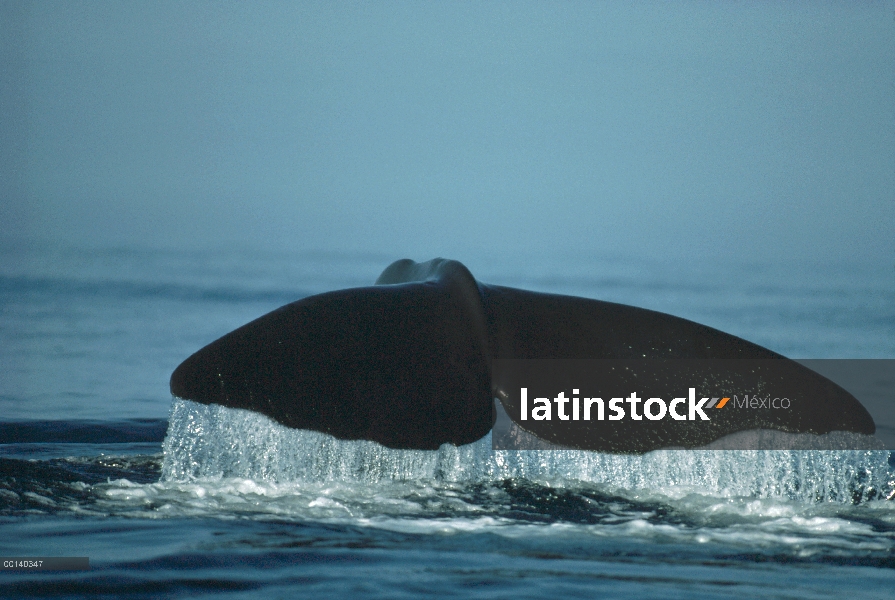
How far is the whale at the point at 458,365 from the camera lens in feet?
15.3

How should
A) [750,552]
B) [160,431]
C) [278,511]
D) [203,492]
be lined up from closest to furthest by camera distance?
[750,552] < [278,511] < [203,492] < [160,431]

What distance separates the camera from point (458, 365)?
4.99 meters

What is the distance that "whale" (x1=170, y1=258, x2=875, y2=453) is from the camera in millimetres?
4664

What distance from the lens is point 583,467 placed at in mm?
5840

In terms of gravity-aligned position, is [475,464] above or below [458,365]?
below

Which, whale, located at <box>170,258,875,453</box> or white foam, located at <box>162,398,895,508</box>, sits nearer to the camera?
whale, located at <box>170,258,875,453</box>

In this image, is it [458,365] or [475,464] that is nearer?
[458,365]

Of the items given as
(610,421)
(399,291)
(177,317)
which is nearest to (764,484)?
(610,421)

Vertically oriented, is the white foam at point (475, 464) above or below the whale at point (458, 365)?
below

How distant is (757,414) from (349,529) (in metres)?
1.70

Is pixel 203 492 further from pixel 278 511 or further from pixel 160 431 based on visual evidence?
pixel 160 431

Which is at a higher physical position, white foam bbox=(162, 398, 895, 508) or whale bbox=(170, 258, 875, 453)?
whale bbox=(170, 258, 875, 453)

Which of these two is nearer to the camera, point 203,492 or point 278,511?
point 278,511

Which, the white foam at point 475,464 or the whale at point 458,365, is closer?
the whale at point 458,365
